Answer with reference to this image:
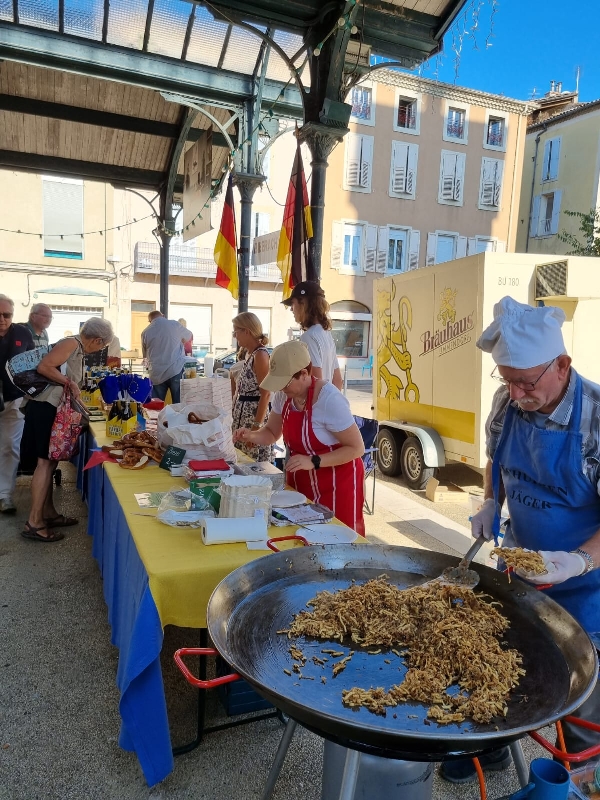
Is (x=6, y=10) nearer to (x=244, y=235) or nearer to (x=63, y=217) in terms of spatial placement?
(x=244, y=235)

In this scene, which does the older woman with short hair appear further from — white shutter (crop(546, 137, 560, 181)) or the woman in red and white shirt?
white shutter (crop(546, 137, 560, 181))

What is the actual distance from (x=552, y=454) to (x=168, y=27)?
5.98 meters

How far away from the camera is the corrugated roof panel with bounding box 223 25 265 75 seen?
5828 mm

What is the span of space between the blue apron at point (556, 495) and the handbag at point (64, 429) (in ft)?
11.7

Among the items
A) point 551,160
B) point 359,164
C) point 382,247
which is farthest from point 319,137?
point 551,160

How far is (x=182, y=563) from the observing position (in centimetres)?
193

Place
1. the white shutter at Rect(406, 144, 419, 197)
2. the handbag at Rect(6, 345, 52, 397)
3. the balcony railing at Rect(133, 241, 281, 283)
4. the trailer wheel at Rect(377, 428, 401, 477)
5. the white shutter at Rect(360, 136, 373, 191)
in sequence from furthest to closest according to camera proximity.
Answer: the white shutter at Rect(406, 144, 419, 197) → the white shutter at Rect(360, 136, 373, 191) → the balcony railing at Rect(133, 241, 281, 283) → the trailer wheel at Rect(377, 428, 401, 477) → the handbag at Rect(6, 345, 52, 397)

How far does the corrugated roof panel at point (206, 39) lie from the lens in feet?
18.7

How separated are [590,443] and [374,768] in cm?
113

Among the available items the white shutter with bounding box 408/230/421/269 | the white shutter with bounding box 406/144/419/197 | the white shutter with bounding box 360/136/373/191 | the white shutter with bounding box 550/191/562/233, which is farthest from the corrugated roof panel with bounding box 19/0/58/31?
the white shutter with bounding box 550/191/562/233

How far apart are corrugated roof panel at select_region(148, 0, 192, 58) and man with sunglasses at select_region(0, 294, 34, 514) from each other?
10.1 ft

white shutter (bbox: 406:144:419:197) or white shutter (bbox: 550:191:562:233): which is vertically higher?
white shutter (bbox: 406:144:419:197)

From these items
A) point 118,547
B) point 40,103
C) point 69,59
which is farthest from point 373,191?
point 118,547

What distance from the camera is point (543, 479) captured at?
1846 mm
